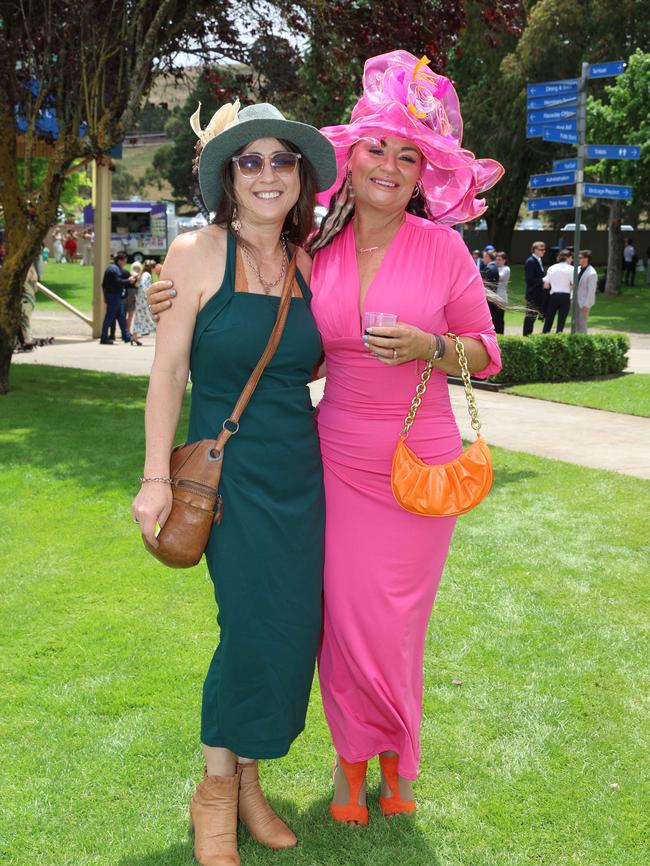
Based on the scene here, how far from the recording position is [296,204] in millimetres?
2949

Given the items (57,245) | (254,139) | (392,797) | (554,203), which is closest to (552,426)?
(554,203)

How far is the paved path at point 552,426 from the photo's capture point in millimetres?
8867

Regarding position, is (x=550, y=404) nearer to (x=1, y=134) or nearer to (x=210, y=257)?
(x=1, y=134)

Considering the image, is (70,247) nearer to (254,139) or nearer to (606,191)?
(606,191)

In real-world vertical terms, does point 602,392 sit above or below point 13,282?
below

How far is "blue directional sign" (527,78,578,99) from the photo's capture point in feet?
44.4

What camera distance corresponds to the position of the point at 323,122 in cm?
1050

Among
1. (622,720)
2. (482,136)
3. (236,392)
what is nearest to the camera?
(236,392)

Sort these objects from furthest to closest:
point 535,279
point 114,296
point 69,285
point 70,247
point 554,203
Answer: point 70,247, point 69,285, point 535,279, point 114,296, point 554,203

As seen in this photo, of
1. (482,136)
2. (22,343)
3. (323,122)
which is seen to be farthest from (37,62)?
(482,136)

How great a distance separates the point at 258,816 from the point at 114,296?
54.4 feet

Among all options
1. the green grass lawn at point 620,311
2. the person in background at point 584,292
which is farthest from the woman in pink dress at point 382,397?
the green grass lawn at point 620,311

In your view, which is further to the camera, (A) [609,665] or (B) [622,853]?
(A) [609,665]

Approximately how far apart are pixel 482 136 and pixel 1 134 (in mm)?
25987
